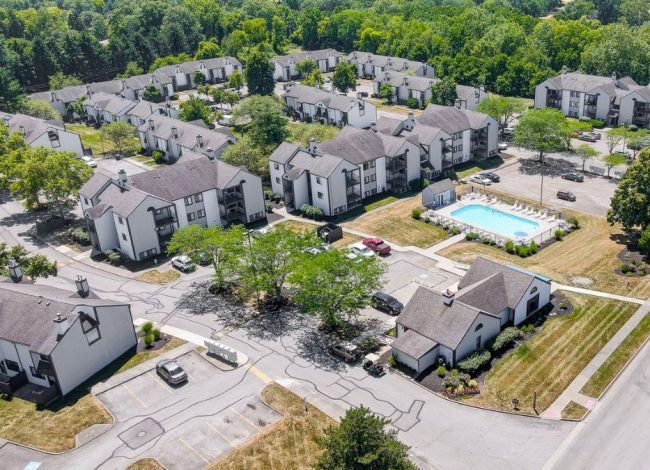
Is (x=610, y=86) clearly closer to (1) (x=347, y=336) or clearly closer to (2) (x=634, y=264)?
(2) (x=634, y=264)

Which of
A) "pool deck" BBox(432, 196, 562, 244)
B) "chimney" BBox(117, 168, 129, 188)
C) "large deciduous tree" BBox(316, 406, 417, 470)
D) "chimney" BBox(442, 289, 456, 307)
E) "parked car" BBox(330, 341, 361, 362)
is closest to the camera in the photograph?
"large deciduous tree" BBox(316, 406, 417, 470)

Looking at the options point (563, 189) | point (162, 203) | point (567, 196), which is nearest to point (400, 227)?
point (567, 196)

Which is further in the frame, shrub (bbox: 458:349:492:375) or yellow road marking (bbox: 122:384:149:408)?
shrub (bbox: 458:349:492:375)

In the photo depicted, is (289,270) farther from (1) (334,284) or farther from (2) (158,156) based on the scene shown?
(2) (158,156)

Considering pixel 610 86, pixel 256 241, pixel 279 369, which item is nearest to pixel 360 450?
pixel 279 369

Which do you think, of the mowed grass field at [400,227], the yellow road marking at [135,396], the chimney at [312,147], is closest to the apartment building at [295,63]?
the chimney at [312,147]

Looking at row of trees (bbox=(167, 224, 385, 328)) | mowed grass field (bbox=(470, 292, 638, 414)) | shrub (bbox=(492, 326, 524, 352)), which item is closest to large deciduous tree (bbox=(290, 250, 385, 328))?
row of trees (bbox=(167, 224, 385, 328))

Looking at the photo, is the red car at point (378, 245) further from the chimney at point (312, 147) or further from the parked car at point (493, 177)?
the parked car at point (493, 177)

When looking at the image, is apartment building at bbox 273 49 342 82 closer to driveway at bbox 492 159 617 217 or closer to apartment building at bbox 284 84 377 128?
apartment building at bbox 284 84 377 128
